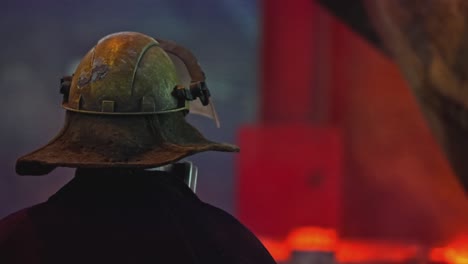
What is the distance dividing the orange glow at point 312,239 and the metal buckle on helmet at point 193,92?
2960 mm

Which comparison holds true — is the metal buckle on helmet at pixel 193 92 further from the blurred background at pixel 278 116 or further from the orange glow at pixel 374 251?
the orange glow at pixel 374 251

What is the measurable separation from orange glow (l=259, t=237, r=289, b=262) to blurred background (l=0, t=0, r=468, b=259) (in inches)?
0.5

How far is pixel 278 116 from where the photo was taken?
19.2 feet

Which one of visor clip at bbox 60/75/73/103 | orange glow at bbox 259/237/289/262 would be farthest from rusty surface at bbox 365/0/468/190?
visor clip at bbox 60/75/73/103

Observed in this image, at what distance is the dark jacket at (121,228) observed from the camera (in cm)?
195

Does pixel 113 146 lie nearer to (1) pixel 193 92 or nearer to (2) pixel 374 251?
(1) pixel 193 92

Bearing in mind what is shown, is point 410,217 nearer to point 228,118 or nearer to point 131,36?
point 228,118

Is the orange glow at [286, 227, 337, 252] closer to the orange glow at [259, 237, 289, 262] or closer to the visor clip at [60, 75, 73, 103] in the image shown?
the orange glow at [259, 237, 289, 262]

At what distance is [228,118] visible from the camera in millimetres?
5637

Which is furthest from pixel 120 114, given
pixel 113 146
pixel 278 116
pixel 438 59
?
pixel 278 116

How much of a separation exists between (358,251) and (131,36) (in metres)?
3.72

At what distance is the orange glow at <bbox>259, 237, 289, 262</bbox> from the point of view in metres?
5.29

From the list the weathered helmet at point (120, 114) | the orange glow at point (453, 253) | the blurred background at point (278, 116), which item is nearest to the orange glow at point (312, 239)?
the blurred background at point (278, 116)

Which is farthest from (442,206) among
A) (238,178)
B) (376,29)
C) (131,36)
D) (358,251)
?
(131,36)
